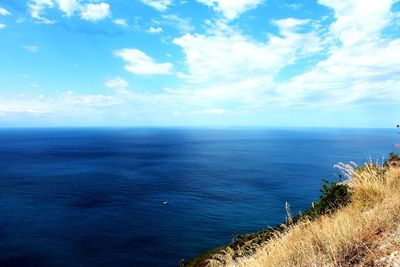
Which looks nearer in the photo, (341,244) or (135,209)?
(341,244)

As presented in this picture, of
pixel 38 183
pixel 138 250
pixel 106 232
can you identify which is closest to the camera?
pixel 138 250

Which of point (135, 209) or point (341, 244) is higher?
point (341, 244)

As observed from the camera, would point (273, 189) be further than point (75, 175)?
No

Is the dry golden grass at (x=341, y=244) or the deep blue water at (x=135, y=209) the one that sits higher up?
the dry golden grass at (x=341, y=244)

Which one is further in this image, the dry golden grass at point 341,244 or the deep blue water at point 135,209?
the deep blue water at point 135,209

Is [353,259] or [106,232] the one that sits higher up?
[353,259]

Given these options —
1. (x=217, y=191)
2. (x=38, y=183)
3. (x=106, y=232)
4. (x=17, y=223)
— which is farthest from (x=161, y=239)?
(x=38, y=183)

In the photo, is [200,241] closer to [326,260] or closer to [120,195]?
[120,195]

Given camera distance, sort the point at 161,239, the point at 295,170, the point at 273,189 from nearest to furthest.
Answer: the point at 161,239, the point at 273,189, the point at 295,170

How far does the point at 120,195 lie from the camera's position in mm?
76625

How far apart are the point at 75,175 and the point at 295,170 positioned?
76353 mm

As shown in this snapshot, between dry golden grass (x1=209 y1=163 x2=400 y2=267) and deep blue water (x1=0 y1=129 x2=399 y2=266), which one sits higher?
dry golden grass (x1=209 y1=163 x2=400 y2=267)

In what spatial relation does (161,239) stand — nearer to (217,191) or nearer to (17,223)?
(17,223)

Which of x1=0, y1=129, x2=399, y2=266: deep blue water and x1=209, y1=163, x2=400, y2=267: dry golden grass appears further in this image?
x1=0, y1=129, x2=399, y2=266: deep blue water
